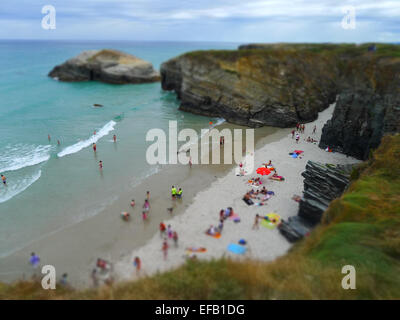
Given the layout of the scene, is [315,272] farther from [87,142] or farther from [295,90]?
[295,90]

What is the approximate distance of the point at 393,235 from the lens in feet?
38.6

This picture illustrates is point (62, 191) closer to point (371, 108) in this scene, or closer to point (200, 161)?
point (200, 161)

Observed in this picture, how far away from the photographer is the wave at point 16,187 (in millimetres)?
20850

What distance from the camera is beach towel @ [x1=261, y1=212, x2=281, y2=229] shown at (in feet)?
55.3

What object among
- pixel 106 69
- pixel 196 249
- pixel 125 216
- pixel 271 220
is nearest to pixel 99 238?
pixel 125 216

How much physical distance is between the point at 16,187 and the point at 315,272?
23067 mm

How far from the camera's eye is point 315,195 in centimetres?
1708

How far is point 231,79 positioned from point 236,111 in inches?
222

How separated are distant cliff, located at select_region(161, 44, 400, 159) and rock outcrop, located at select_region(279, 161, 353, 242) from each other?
966 centimetres

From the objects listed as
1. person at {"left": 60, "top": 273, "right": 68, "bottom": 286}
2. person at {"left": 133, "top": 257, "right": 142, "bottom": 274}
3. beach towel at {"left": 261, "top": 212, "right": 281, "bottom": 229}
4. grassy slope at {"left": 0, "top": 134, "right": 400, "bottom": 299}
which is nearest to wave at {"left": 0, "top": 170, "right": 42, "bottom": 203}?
grassy slope at {"left": 0, "top": 134, "right": 400, "bottom": 299}

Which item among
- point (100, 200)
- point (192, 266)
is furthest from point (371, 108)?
point (100, 200)

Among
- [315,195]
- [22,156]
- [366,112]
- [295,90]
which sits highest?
[295,90]

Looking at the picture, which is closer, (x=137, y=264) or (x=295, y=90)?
(x=137, y=264)

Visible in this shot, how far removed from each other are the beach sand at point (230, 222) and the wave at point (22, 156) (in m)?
17.7
